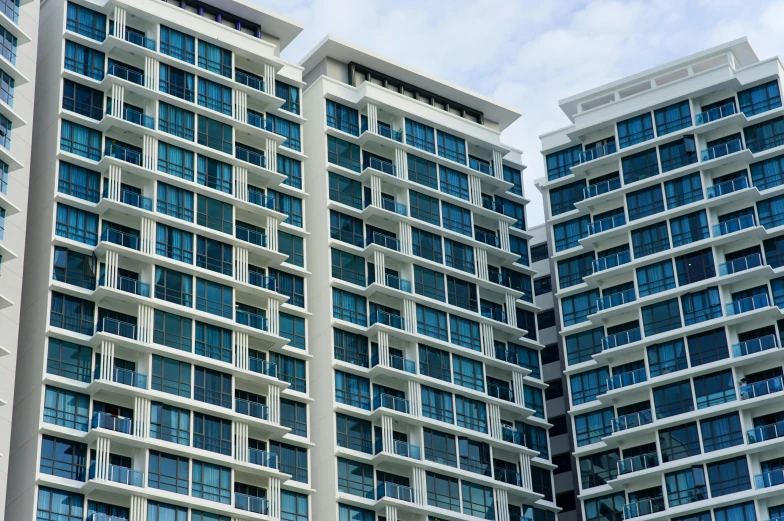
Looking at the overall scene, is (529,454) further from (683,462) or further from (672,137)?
(672,137)

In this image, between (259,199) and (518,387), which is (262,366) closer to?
(259,199)

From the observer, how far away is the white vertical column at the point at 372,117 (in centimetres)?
9494

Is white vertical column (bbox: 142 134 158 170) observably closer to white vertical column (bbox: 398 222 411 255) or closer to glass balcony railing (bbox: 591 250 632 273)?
white vertical column (bbox: 398 222 411 255)

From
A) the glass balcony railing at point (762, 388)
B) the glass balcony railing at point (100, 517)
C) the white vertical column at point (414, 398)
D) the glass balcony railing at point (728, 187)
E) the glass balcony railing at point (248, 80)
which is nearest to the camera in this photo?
the glass balcony railing at point (100, 517)

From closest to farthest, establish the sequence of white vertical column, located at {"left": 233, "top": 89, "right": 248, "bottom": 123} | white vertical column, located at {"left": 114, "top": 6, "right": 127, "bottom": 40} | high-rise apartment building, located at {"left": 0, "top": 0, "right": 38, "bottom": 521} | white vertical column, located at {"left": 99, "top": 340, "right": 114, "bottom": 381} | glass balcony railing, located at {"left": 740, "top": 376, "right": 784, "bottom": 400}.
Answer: high-rise apartment building, located at {"left": 0, "top": 0, "right": 38, "bottom": 521} → white vertical column, located at {"left": 99, "top": 340, "right": 114, "bottom": 381} → white vertical column, located at {"left": 114, "top": 6, "right": 127, "bottom": 40} → glass balcony railing, located at {"left": 740, "top": 376, "right": 784, "bottom": 400} → white vertical column, located at {"left": 233, "top": 89, "right": 248, "bottom": 123}

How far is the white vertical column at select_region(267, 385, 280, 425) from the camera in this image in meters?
79.8

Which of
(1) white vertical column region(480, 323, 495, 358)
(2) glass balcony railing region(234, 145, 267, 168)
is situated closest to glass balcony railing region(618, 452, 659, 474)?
(1) white vertical column region(480, 323, 495, 358)

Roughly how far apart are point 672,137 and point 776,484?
26.6m

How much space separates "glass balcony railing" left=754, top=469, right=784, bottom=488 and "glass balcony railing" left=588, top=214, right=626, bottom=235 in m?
21.7

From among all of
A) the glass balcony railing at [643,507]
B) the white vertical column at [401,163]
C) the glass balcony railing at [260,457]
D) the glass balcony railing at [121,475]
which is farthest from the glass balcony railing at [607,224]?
the glass balcony railing at [121,475]

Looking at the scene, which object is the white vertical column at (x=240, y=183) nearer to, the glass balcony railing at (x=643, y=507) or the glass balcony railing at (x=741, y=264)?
the glass balcony railing at (x=643, y=507)

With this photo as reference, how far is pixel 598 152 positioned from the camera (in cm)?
10012

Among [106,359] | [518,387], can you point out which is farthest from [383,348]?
[106,359]

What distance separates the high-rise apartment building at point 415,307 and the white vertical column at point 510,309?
0.69 ft
